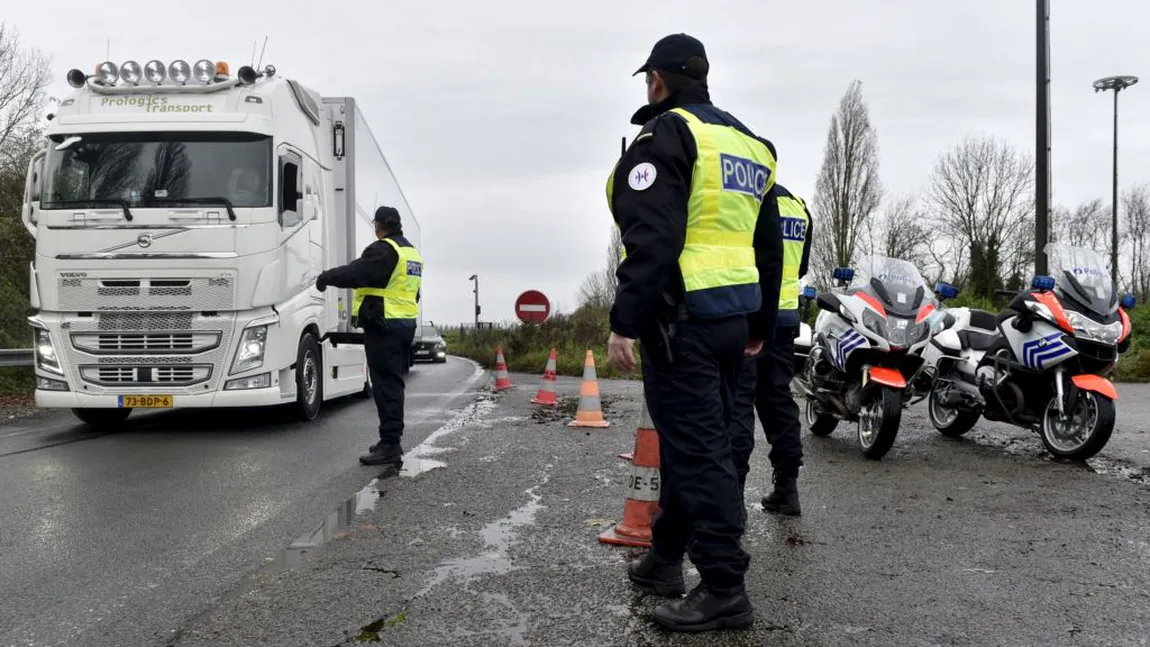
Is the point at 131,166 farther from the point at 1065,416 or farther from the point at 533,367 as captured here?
the point at 533,367

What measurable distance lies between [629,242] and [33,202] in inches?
299

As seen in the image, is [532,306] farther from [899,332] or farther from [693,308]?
[693,308]

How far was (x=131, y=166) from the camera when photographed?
28.0ft

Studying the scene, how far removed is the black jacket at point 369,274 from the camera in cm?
690

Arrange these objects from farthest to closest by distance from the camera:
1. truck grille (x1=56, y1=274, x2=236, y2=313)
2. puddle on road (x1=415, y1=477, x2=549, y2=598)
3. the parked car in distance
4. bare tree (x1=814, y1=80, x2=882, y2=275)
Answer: bare tree (x1=814, y1=80, x2=882, y2=275), the parked car in distance, truck grille (x1=56, y1=274, x2=236, y2=313), puddle on road (x1=415, y1=477, x2=549, y2=598)

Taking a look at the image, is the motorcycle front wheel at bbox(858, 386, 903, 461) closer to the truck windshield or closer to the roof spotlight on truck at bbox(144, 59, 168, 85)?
the truck windshield

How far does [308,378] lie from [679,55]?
7137 millimetres

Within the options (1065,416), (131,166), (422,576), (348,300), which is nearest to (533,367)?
(348,300)

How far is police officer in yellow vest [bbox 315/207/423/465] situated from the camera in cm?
→ 685

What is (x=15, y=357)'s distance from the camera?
38.5 ft

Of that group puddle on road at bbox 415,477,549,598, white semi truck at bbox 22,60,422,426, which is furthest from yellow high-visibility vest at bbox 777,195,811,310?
white semi truck at bbox 22,60,422,426

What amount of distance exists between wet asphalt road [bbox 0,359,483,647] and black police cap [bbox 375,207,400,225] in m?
1.87

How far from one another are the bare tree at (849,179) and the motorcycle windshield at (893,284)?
32.7 m

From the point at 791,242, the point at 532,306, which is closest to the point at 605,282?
the point at 532,306
